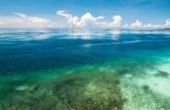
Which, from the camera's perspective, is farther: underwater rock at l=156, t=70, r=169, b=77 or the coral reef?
underwater rock at l=156, t=70, r=169, b=77

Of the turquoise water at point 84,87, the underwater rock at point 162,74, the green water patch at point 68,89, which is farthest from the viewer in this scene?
the underwater rock at point 162,74

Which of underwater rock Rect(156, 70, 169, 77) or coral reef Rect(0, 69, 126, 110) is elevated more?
underwater rock Rect(156, 70, 169, 77)

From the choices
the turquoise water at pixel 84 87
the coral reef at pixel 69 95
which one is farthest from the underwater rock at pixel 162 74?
the coral reef at pixel 69 95

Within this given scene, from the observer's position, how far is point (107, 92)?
19.3 meters

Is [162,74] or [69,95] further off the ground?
[162,74]

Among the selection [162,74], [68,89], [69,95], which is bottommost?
[69,95]

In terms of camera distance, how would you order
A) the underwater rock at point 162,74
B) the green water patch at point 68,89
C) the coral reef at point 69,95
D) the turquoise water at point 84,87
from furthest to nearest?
the underwater rock at point 162,74, the turquoise water at point 84,87, the green water patch at point 68,89, the coral reef at point 69,95

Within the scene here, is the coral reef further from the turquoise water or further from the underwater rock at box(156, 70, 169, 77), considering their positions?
the underwater rock at box(156, 70, 169, 77)

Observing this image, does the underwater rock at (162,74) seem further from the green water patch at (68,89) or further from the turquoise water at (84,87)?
the green water patch at (68,89)

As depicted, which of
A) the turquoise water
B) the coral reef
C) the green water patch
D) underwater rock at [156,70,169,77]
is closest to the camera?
the coral reef

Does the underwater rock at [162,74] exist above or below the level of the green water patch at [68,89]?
above

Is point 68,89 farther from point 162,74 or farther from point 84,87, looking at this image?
point 162,74

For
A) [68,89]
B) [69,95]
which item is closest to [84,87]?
[68,89]

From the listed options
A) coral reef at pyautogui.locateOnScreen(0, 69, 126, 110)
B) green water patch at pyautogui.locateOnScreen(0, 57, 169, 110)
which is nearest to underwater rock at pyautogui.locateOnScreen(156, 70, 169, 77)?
A: green water patch at pyautogui.locateOnScreen(0, 57, 169, 110)
